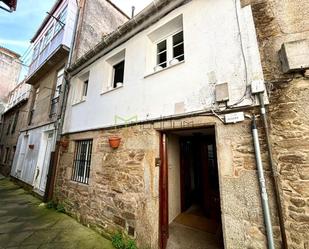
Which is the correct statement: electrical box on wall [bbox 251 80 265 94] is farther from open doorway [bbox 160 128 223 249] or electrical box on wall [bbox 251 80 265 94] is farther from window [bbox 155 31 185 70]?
window [bbox 155 31 185 70]

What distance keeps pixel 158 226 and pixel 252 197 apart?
1941 millimetres

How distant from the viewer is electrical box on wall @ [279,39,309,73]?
89.0 inches

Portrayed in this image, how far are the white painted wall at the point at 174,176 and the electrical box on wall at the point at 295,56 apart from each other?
2.99 meters

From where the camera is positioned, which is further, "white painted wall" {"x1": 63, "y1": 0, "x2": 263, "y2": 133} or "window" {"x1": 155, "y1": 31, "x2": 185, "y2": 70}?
"window" {"x1": 155, "y1": 31, "x2": 185, "y2": 70}

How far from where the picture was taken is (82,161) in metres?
5.53

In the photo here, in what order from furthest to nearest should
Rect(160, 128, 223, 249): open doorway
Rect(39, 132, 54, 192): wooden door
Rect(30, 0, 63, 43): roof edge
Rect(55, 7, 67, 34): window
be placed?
Rect(30, 0, 63, 43): roof edge
Rect(55, 7, 67, 34): window
Rect(39, 132, 54, 192): wooden door
Rect(160, 128, 223, 249): open doorway

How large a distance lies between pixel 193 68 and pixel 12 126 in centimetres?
1685

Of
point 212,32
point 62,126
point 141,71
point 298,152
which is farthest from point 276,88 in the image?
point 62,126

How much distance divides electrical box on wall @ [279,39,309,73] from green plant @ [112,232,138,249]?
4.22m

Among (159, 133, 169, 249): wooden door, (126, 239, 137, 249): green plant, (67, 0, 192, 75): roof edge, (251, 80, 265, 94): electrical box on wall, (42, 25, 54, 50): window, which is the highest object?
(42, 25, 54, 50): window

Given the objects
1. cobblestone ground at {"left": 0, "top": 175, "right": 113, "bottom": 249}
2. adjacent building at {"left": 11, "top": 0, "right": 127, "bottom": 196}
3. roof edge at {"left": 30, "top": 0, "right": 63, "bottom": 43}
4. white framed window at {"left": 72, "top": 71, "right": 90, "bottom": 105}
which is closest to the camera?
cobblestone ground at {"left": 0, "top": 175, "right": 113, "bottom": 249}

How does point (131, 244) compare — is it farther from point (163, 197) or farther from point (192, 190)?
point (192, 190)

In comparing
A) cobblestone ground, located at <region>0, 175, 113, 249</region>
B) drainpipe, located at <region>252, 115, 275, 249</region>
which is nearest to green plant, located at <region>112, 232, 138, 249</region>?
cobblestone ground, located at <region>0, 175, 113, 249</region>

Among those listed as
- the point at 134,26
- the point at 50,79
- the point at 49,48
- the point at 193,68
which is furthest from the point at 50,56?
the point at 193,68
